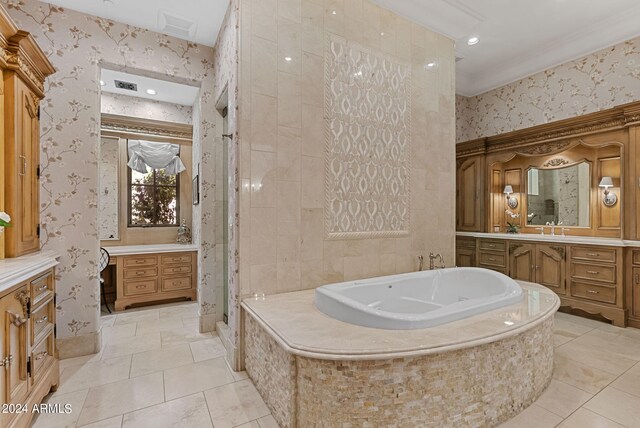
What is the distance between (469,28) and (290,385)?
12.4ft

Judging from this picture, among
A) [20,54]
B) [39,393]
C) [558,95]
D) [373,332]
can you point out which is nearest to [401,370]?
[373,332]

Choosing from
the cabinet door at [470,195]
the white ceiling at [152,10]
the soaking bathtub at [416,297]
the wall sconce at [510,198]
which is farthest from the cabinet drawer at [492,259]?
the white ceiling at [152,10]

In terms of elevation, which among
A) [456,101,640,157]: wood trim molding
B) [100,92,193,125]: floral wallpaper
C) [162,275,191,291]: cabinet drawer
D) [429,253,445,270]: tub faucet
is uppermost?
[100,92,193,125]: floral wallpaper

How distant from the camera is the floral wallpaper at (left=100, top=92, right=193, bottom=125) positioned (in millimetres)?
4102

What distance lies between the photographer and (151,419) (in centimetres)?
170

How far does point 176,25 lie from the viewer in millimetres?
2791

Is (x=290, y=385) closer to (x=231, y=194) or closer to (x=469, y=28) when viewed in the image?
(x=231, y=194)

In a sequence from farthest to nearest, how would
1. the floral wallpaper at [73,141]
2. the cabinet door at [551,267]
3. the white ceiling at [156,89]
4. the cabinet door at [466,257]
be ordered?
the cabinet door at [466,257], the white ceiling at [156,89], the cabinet door at [551,267], the floral wallpaper at [73,141]

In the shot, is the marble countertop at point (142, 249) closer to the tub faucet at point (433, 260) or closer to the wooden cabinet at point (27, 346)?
the wooden cabinet at point (27, 346)

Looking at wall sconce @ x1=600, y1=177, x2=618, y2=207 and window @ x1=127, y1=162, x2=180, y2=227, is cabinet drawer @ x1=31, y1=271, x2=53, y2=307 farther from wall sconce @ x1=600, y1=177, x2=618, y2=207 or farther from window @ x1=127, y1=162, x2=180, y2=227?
wall sconce @ x1=600, y1=177, x2=618, y2=207

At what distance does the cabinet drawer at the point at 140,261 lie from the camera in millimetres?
3749

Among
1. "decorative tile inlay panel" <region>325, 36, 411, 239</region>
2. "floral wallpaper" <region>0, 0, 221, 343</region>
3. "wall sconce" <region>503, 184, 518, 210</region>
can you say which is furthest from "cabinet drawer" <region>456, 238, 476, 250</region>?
"floral wallpaper" <region>0, 0, 221, 343</region>

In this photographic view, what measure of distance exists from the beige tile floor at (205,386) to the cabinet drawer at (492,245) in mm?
1264

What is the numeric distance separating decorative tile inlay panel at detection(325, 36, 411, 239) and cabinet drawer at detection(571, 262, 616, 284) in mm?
2095
